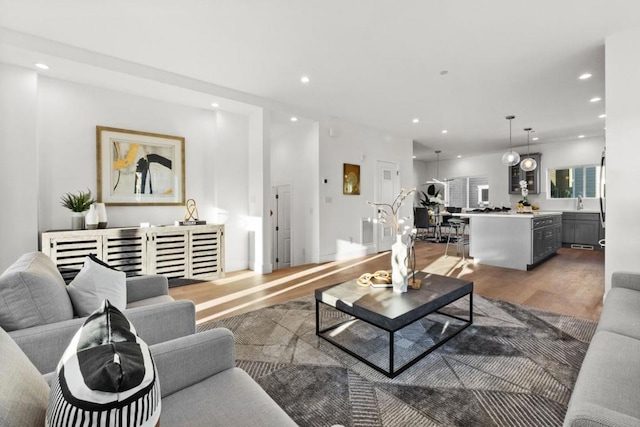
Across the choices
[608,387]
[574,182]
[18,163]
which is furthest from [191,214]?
[574,182]

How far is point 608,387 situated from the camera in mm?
1114

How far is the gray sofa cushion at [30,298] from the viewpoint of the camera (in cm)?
124

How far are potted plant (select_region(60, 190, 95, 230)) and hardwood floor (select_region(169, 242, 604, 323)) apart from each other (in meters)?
1.38

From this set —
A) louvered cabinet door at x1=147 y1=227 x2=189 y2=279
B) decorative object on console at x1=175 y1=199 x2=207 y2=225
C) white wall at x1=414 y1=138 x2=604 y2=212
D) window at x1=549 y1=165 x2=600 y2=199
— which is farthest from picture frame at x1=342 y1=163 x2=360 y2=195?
window at x1=549 y1=165 x2=600 y2=199

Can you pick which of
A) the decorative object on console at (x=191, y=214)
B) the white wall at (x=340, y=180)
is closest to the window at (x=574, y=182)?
the white wall at (x=340, y=180)

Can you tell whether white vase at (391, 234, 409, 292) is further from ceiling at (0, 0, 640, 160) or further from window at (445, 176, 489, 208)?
window at (445, 176, 489, 208)

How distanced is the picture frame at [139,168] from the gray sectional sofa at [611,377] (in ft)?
15.4

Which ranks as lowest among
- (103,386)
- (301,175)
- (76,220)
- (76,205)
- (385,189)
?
(103,386)

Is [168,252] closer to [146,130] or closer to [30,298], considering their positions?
[146,130]

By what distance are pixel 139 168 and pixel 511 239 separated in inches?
238

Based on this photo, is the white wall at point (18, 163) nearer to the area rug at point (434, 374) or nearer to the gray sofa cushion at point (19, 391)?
the area rug at point (434, 374)

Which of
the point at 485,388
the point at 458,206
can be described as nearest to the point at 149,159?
the point at 485,388

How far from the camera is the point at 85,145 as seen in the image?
383cm

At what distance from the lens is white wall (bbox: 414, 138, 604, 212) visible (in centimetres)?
747
